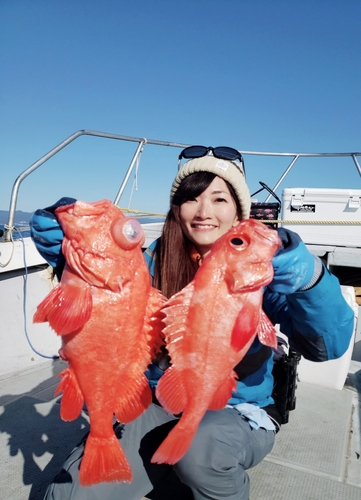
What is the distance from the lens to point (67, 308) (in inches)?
62.2

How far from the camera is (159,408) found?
8.09ft

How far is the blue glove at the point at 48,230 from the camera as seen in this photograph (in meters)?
1.93

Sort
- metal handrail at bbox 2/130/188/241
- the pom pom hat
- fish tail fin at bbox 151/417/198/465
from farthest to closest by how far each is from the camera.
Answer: metal handrail at bbox 2/130/188/241 < the pom pom hat < fish tail fin at bbox 151/417/198/465

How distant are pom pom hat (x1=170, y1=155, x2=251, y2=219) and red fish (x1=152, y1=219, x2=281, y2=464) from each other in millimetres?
996

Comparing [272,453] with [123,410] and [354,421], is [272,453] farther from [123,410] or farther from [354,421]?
[123,410]

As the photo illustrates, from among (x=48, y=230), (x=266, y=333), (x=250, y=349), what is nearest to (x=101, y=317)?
(x=48, y=230)

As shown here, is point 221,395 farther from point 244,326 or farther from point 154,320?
point 154,320

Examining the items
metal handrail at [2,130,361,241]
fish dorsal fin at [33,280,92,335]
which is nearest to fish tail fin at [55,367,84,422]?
fish dorsal fin at [33,280,92,335]

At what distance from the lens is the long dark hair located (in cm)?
246

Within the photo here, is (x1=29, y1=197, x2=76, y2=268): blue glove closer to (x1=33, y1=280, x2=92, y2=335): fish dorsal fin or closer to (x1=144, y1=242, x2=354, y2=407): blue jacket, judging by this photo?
(x1=33, y1=280, x2=92, y2=335): fish dorsal fin

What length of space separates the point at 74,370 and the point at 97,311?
0.32 m

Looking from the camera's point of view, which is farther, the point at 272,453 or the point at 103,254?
the point at 272,453

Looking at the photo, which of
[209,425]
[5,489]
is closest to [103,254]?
[209,425]

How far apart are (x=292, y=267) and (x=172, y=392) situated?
2.60 feet
